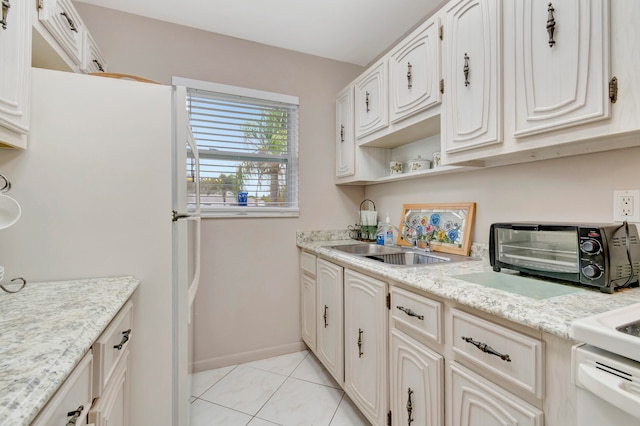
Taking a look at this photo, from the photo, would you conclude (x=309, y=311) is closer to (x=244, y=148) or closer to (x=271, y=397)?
(x=271, y=397)

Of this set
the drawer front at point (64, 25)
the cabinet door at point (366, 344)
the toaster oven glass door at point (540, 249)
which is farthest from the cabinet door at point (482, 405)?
the drawer front at point (64, 25)

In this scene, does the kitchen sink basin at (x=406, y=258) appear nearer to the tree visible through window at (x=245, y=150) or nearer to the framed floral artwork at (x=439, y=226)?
the framed floral artwork at (x=439, y=226)

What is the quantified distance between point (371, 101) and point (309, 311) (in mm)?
1662

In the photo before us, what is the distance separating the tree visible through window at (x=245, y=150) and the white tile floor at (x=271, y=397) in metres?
1.21

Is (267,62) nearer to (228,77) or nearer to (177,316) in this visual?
(228,77)

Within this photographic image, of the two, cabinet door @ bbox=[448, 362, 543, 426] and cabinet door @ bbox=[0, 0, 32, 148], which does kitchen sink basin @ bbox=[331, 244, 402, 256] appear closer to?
cabinet door @ bbox=[448, 362, 543, 426]

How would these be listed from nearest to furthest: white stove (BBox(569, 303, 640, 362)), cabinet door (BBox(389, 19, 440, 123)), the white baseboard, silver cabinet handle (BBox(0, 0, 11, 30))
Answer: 1. white stove (BBox(569, 303, 640, 362))
2. silver cabinet handle (BBox(0, 0, 11, 30))
3. cabinet door (BBox(389, 19, 440, 123))
4. the white baseboard

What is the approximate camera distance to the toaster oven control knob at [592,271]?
940 mm

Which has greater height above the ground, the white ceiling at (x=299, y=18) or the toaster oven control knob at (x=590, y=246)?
the white ceiling at (x=299, y=18)

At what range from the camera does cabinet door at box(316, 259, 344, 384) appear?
1789mm

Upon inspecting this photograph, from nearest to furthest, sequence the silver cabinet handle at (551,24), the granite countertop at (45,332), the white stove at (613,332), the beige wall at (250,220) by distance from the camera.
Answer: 1. the granite countertop at (45,332)
2. the white stove at (613,332)
3. the silver cabinet handle at (551,24)
4. the beige wall at (250,220)

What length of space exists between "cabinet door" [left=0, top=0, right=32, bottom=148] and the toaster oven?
186 centimetres

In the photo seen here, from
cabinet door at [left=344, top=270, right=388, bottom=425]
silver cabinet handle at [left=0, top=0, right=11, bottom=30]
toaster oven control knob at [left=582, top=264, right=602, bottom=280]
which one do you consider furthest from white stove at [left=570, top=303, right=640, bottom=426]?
silver cabinet handle at [left=0, top=0, right=11, bottom=30]

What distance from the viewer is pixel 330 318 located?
1927 millimetres
